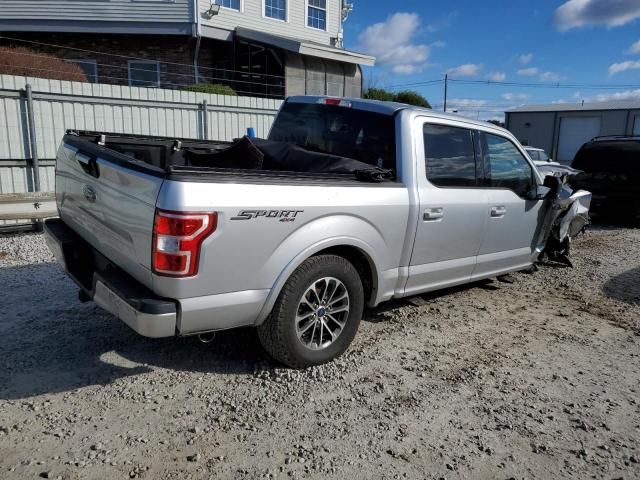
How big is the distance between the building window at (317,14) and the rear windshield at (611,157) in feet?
43.8

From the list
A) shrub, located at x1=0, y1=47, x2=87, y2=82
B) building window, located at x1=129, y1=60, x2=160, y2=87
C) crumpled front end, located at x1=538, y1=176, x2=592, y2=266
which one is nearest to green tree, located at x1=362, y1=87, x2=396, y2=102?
building window, located at x1=129, y1=60, x2=160, y2=87

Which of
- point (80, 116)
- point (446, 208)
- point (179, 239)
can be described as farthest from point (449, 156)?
point (80, 116)

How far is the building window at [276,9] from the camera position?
1941 cm

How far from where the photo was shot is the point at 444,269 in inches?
176

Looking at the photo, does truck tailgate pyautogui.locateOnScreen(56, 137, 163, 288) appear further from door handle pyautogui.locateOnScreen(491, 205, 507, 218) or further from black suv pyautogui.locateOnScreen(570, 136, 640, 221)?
black suv pyautogui.locateOnScreen(570, 136, 640, 221)

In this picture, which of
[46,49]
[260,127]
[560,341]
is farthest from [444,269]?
[46,49]

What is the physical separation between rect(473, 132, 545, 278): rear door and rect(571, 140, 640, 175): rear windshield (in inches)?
226

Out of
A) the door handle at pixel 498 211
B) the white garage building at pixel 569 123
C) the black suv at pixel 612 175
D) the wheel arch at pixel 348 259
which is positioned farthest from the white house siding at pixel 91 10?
the white garage building at pixel 569 123

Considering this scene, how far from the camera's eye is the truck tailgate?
2885 millimetres

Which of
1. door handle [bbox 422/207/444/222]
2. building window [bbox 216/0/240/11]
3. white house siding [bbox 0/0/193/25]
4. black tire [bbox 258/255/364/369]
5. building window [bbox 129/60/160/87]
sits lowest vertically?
black tire [bbox 258/255/364/369]

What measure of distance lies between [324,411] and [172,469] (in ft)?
3.17

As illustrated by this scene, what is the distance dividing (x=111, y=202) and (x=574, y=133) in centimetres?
3474

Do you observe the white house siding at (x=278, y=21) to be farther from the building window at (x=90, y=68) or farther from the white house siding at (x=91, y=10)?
the building window at (x=90, y=68)

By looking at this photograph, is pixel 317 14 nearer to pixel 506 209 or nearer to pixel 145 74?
pixel 145 74
